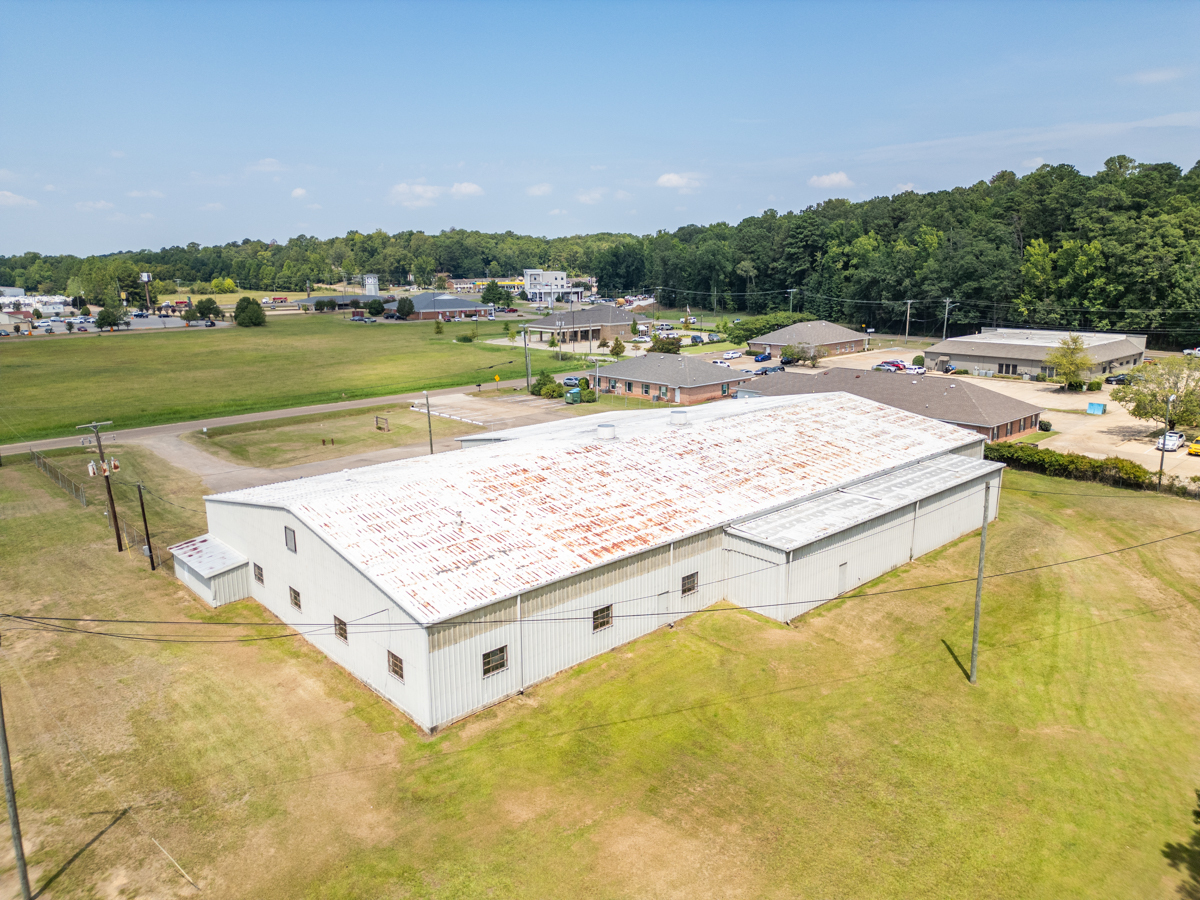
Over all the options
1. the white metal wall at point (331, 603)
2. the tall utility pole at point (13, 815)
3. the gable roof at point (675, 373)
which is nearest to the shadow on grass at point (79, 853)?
the tall utility pole at point (13, 815)

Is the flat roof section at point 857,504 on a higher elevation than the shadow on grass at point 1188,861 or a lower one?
higher

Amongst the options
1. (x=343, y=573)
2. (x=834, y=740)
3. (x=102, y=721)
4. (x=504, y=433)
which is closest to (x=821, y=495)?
(x=834, y=740)

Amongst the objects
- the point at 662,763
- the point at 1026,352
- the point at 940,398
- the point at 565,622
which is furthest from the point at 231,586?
the point at 1026,352

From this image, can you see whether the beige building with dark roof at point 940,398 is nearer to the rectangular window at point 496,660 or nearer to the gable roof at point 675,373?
the gable roof at point 675,373

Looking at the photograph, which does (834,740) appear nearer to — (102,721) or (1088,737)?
(1088,737)

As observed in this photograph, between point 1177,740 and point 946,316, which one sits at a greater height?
point 946,316
